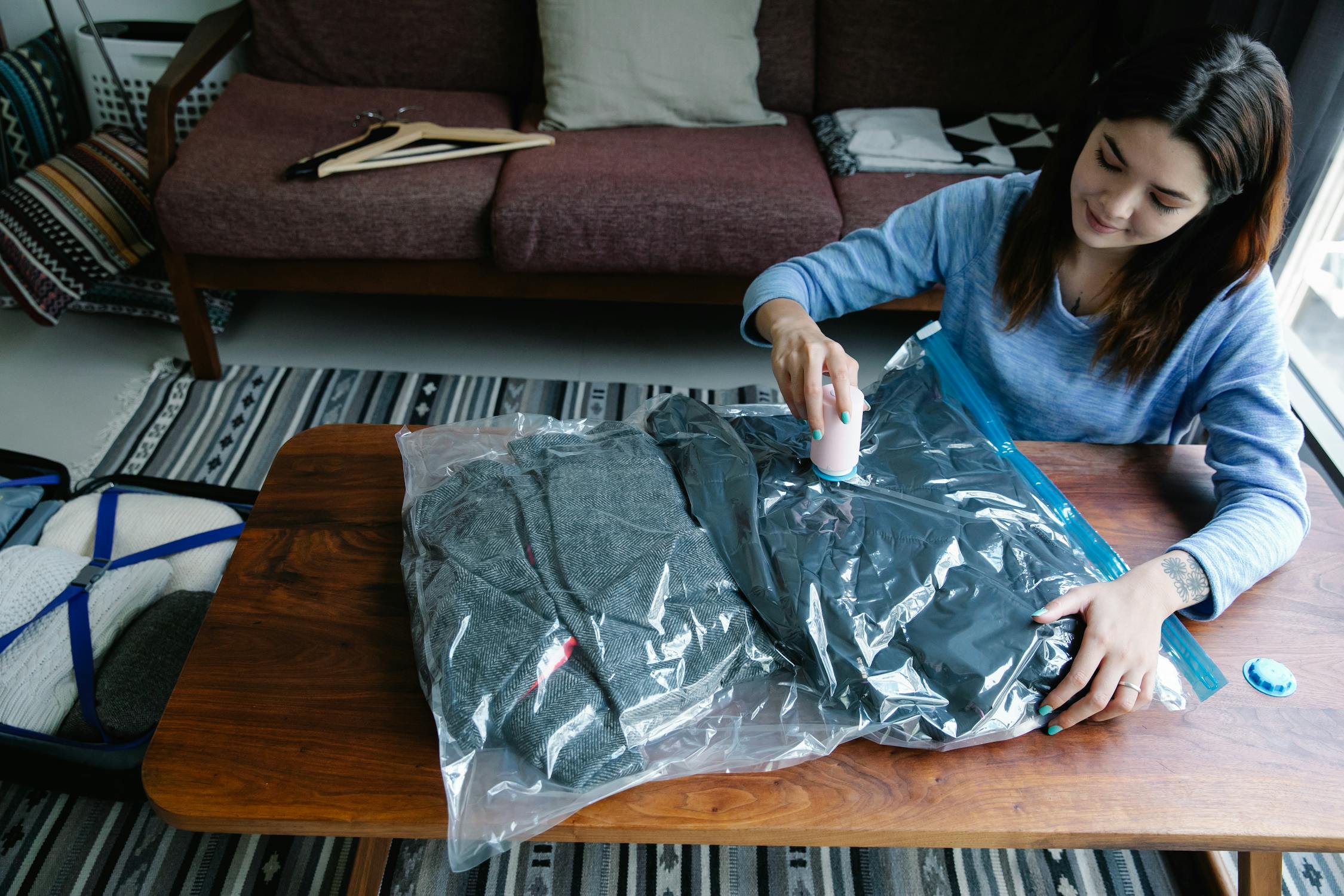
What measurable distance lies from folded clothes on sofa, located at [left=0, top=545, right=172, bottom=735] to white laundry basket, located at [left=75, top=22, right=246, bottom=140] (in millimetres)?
1552

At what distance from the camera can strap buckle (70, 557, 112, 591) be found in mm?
1197

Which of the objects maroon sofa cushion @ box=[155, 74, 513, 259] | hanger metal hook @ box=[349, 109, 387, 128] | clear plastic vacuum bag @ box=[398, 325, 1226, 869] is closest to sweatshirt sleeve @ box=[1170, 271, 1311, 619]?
clear plastic vacuum bag @ box=[398, 325, 1226, 869]

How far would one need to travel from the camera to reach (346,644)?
91 cm

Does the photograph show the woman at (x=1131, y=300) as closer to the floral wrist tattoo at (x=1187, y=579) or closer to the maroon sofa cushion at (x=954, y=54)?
the floral wrist tattoo at (x=1187, y=579)

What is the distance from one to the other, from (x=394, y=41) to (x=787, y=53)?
0.99 metres

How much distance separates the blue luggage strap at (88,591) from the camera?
113cm

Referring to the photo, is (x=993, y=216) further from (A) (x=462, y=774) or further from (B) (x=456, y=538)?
(A) (x=462, y=774)

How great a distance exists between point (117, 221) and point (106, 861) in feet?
4.67

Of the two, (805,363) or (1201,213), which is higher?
(1201,213)

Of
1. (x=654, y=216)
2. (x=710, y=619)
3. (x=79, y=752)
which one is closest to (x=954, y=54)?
(x=654, y=216)

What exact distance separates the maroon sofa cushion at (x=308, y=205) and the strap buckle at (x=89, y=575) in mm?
880

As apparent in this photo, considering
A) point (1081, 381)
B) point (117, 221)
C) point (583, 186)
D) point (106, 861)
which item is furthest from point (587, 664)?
point (117, 221)

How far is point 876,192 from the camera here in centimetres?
195

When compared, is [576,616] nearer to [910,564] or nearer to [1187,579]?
[910,564]
